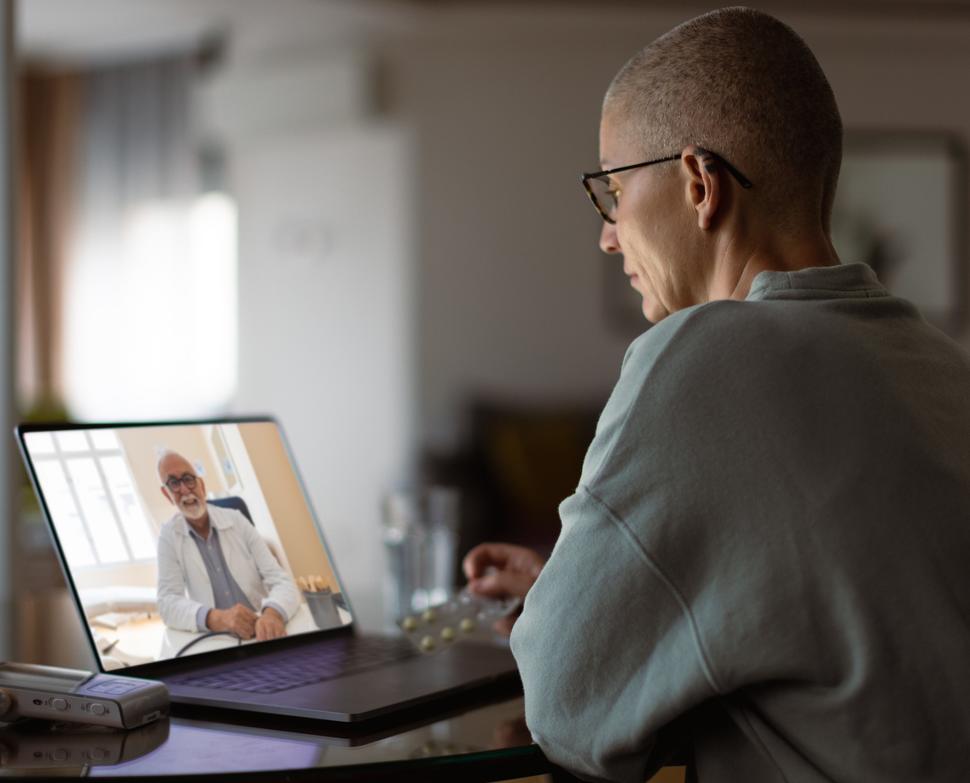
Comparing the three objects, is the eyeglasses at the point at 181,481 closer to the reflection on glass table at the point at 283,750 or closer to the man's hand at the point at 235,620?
the man's hand at the point at 235,620

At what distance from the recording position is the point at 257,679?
3.81ft

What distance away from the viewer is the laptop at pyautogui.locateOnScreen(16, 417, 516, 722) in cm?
114

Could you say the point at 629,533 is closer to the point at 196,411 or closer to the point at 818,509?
the point at 818,509

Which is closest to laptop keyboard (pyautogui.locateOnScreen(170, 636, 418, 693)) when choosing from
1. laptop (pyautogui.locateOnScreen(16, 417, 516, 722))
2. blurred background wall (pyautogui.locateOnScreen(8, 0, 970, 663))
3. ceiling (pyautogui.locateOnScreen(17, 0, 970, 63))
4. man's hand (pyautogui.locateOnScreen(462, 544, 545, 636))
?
laptop (pyautogui.locateOnScreen(16, 417, 516, 722))

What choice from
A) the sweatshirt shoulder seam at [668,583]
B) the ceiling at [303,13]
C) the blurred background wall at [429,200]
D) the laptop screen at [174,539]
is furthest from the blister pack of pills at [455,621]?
the ceiling at [303,13]

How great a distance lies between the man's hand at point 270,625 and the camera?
1.27 m

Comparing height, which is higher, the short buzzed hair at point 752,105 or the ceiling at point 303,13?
the ceiling at point 303,13

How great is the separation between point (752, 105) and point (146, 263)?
7090 millimetres

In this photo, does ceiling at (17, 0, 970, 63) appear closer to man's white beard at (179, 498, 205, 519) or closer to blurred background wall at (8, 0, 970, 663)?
blurred background wall at (8, 0, 970, 663)

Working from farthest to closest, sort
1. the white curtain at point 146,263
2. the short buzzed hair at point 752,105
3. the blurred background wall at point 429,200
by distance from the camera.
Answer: the white curtain at point 146,263, the blurred background wall at point 429,200, the short buzzed hair at point 752,105

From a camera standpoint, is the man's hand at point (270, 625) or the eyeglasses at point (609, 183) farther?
the man's hand at point (270, 625)

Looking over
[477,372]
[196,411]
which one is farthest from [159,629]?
[196,411]

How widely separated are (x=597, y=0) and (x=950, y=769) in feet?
19.1

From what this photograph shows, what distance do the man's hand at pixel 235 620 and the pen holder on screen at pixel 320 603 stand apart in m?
→ 0.08
